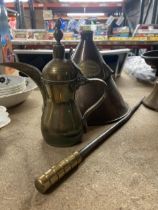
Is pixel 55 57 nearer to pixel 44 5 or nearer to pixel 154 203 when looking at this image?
pixel 154 203

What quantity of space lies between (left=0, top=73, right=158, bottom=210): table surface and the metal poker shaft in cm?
1

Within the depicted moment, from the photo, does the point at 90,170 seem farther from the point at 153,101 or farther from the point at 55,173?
the point at 153,101

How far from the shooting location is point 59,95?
0.36 metres

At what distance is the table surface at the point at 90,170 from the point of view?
0.88 feet

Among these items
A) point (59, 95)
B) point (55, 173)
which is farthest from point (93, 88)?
point (55, 173)

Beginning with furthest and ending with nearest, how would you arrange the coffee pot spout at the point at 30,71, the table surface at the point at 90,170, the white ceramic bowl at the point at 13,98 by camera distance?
the white ceramic bowl at the point at 13,98
the coffee pot spout at the point at 30,71
the table surface at the point at 90,170

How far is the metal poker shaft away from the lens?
278 mm

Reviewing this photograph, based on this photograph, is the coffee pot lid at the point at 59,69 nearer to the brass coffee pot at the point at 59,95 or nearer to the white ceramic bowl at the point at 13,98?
the brass coffee pot at the point at 59,95

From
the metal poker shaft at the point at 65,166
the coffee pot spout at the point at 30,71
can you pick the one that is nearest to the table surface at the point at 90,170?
the metal poker shaft at the point at 65,166

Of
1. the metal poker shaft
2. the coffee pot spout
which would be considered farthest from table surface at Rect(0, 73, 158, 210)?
the coffee pot spout

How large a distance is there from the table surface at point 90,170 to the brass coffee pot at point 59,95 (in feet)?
0.10

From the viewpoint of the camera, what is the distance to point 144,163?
0.35 meters

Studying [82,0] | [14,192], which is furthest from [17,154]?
[82,0]

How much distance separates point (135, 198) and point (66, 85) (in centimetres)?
21
